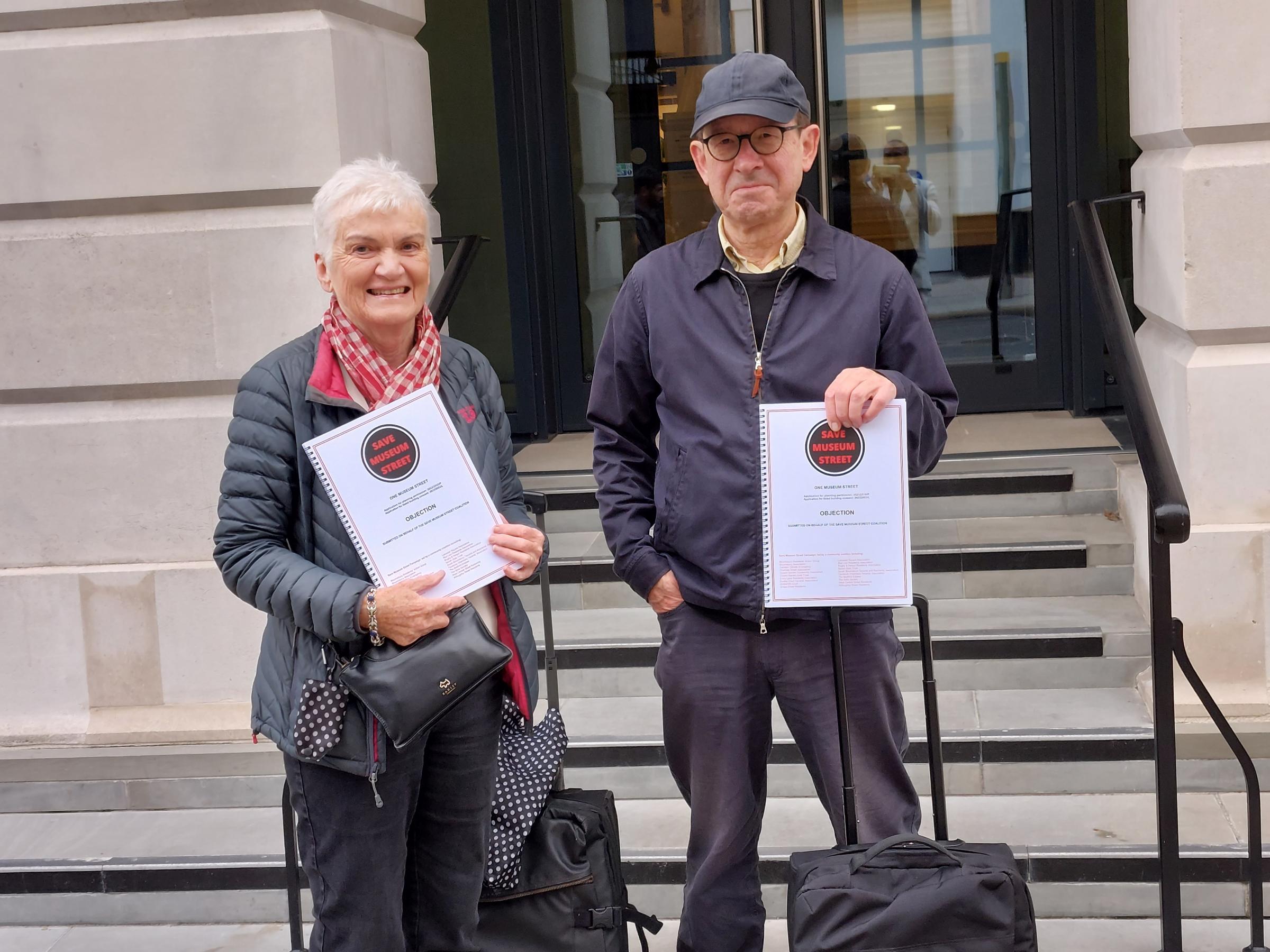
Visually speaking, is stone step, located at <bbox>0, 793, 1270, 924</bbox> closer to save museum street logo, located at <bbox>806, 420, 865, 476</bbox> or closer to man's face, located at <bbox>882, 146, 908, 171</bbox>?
save museum street logo, located at <bbox>806, 420, 865, 476</bbox>

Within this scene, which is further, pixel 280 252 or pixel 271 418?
pixel 280 252

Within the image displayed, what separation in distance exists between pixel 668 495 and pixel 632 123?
13.9 ft

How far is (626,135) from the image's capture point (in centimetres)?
644

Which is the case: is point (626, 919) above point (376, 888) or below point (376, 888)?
below

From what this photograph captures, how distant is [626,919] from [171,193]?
103 inches

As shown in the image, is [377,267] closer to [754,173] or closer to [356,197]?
[356,197]

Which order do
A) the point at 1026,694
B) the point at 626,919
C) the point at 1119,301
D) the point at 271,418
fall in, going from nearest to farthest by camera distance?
the point at 271,418 → the point at 626,919 → the point at 1119,301 → the point at 1026,694

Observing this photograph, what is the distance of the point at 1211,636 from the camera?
3865 mm

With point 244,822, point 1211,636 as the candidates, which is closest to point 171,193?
point 244,822

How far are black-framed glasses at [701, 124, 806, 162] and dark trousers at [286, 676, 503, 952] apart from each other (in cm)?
105

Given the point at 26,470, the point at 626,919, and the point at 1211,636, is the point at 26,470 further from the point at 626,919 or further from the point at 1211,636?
the point at 1211,636

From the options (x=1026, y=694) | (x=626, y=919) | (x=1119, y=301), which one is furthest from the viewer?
(x=1026, y=694)

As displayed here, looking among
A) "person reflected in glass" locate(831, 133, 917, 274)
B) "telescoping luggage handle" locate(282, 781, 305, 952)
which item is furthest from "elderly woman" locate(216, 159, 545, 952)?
"person reflected in glass" locate(831, 133, 917, 274)

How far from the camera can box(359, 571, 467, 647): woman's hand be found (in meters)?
2.16
